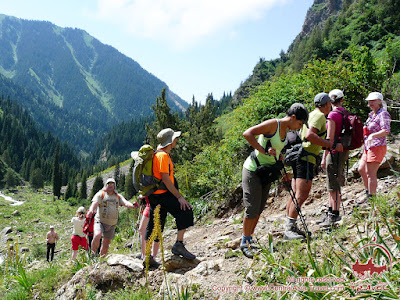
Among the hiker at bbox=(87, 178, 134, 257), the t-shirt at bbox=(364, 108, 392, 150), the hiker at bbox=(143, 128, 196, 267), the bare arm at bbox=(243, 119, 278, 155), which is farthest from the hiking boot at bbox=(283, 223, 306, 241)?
the hiker at bbox=(87, 178, 134, 257)

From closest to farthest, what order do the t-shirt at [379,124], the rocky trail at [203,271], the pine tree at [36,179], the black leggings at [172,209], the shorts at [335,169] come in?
the rocky trail at [203,271], the black leggings at [172,209], the t-shirt at [379,124], the shorts at [335,169], the pine tree at [36,179]

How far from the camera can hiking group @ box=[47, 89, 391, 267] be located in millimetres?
3432

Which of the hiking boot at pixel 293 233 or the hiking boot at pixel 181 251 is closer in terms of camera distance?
the hiking boot at pixel 293 233

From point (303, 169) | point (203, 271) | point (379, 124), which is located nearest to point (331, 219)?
point (303, 169)

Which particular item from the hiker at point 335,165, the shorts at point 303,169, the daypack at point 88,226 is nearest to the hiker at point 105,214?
the daypack at point 88,226

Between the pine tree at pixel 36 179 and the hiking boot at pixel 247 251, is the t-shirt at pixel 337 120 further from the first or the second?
the pine tree at pixel 36 179

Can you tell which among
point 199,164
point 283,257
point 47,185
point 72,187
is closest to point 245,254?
point 283,257

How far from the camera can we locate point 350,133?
3.96 metres

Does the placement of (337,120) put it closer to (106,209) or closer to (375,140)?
(375,140)

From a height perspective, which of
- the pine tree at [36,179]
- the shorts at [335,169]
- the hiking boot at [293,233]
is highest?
the pine tree at [36,179]

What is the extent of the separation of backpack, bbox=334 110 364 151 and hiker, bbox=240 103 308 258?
0.84m

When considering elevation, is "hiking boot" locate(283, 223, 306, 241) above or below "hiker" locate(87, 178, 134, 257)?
below

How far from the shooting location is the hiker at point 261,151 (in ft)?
11.0

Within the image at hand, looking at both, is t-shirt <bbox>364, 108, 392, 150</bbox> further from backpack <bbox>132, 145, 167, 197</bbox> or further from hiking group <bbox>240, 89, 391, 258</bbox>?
backpack <bbox>132, 145, 167, 197</bbox>
